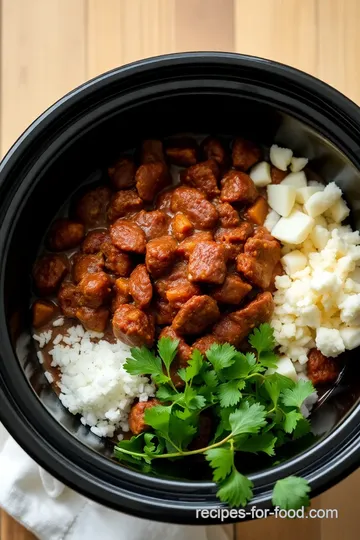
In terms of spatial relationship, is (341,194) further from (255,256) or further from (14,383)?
(14,383)

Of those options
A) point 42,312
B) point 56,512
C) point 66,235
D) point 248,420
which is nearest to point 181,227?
point 66,235

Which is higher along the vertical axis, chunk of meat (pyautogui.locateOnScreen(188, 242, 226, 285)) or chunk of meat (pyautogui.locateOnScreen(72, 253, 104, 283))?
chunk of meat (pyautogui.locateOnScreen(188, 242, 226, 285))

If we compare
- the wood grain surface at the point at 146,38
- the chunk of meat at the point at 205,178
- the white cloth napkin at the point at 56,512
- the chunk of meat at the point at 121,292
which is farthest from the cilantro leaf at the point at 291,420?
the wood grain surface at the point at 146,38

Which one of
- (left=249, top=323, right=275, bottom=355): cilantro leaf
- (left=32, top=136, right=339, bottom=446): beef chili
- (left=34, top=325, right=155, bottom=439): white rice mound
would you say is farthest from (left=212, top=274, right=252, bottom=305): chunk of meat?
(left=34, top=325, right=155, bottom=439): white rice mound

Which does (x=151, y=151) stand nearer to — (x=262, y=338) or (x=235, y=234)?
(x=235, y=234)

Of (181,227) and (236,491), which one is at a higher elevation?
(181,227)

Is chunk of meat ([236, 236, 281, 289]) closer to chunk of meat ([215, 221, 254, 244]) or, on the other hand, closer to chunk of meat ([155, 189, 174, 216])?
chunk of meat ([215, 221, 254, 244])

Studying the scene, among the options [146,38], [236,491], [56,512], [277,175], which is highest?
[146,38]
